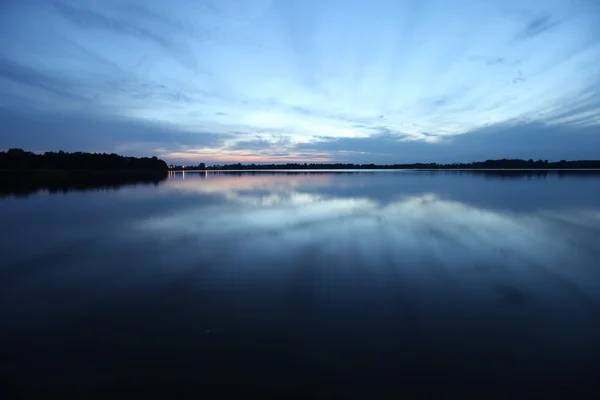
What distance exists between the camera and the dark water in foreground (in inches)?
151

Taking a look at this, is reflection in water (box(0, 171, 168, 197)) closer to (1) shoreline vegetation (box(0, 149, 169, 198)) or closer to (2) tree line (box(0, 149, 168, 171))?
(1) shoreline vegetation (box(0, 149, 169, 198))

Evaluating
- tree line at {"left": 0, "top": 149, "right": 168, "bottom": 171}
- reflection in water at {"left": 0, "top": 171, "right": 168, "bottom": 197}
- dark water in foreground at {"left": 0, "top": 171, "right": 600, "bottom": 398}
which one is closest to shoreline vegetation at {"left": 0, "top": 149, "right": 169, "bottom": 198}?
tree line at {"left": 0, "top": 149, "right": 168, "bottom": 171}

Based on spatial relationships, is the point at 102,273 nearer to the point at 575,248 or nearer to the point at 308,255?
the point at 308,255

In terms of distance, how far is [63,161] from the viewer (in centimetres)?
9000

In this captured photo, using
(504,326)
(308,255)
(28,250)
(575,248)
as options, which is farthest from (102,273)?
(575,248)

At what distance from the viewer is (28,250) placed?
32.1 ft

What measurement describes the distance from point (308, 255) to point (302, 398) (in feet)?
17.5

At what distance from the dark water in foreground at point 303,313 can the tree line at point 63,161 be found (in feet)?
292

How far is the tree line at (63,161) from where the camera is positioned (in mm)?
76312

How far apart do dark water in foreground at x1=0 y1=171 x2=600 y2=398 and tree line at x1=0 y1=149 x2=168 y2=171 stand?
292 feet

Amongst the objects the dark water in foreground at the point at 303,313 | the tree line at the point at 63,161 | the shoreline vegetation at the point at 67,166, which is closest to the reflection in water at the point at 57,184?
the shoreline vegetation at the point at 67,166

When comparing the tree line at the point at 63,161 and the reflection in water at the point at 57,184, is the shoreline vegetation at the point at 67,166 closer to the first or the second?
the tree line at the point at 63,161

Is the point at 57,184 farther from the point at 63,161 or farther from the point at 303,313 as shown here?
the point at 63,161

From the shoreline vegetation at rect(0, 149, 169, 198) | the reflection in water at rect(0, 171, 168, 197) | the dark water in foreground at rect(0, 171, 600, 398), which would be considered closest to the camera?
the dark water in foreground at rect(0, 171, 600, 398)
